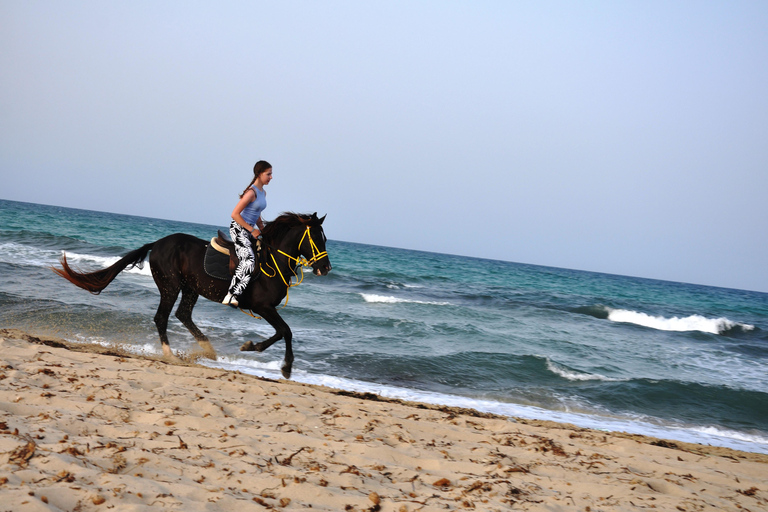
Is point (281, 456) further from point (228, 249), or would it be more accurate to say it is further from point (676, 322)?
point (676, 322)

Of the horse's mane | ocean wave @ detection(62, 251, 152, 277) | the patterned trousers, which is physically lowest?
ocean wave @ detection(62, 251, 152, 277)

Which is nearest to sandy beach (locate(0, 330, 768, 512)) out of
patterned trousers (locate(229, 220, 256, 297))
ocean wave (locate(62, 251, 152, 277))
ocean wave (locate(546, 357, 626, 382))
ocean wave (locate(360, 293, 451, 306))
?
patterned trousers (locate(229, 220, 256, 297))

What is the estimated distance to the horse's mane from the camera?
7.19m

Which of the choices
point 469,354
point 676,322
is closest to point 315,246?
point 469,354

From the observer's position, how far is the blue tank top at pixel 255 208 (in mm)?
6945

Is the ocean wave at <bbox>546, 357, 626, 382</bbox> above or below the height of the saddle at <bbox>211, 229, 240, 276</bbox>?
below

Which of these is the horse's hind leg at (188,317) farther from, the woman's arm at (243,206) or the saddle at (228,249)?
the woman's arm at (243,206)

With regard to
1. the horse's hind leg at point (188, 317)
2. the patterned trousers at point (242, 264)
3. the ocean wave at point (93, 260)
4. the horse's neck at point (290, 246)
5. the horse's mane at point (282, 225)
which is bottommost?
the ocean wave at point (93, 260)

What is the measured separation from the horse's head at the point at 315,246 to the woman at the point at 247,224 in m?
0.68

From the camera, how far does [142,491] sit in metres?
2.49

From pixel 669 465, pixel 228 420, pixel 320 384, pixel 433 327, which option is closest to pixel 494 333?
pixel 433 327

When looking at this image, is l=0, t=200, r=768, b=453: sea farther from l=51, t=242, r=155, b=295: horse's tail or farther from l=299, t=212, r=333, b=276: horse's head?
l=299, t=212, r=333, b=276: horse's head

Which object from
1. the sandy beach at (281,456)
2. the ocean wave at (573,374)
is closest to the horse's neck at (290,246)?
the sandy beach at (281,456)

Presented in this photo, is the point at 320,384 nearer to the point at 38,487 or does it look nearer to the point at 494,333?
the point at 38,487
